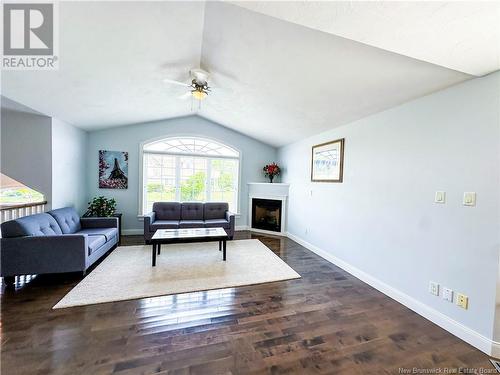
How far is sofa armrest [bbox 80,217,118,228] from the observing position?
151 inches

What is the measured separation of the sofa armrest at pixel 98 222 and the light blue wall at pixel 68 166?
0.48 meters

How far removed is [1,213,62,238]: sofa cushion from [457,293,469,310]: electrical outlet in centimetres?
477

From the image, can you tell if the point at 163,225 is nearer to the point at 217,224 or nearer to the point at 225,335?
the point at 217,224

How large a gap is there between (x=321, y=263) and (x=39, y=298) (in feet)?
12.3

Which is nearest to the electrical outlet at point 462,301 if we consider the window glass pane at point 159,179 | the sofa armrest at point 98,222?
the sofa armrest at point 98,222

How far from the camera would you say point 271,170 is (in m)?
5.55

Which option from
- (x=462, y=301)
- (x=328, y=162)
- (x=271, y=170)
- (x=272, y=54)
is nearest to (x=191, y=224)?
(x=271, y=170)

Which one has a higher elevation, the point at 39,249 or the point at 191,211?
the point at 191,211

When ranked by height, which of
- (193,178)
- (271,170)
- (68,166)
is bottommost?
(193,178)

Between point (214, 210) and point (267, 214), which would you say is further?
point (267, 214)

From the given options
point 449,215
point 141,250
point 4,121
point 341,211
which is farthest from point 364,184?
point 4,121

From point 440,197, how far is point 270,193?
11.9 ft

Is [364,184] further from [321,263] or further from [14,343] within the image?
[14,343]

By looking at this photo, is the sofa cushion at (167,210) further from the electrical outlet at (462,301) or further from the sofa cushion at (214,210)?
the electrical outlet at (462,301)
